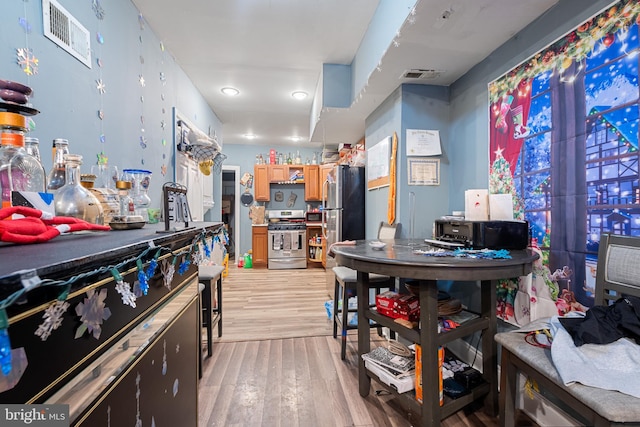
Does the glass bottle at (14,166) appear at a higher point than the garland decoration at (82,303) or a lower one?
higher

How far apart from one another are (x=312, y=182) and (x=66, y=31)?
4.59 meters

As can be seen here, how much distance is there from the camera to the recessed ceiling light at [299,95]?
3559mm

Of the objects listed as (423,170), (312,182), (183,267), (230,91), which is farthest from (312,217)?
(183,267)

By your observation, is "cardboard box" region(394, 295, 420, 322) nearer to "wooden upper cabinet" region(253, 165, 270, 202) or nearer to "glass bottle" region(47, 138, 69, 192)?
"glass bottle" region(47, 138, 69, 192)

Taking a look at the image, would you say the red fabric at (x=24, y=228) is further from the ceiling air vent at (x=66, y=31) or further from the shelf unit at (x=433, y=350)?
the shelf unit at (x=433, y=350)

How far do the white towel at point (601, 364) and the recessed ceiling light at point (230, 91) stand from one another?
3.81m

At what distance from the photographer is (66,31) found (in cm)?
134

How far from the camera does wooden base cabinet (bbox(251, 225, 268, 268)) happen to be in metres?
5.40

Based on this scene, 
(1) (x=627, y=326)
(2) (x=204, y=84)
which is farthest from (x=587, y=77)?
(2) (x=204, y=84)

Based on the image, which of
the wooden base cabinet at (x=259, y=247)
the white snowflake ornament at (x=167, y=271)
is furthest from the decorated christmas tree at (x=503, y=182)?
the wooden base cabinet at (x=259, y=247)

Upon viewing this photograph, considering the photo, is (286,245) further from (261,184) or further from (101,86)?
(101,86)

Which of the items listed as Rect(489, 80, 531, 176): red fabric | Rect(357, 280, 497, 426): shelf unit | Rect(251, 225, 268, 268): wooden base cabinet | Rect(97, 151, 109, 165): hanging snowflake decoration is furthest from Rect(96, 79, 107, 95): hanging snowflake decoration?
Rect(251, 225, 268, 268): wooden base cabinet

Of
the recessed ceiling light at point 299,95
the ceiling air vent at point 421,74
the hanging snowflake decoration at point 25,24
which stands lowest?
the hanging snowflake decoration at point 25,24

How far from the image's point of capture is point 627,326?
2.92 feet
